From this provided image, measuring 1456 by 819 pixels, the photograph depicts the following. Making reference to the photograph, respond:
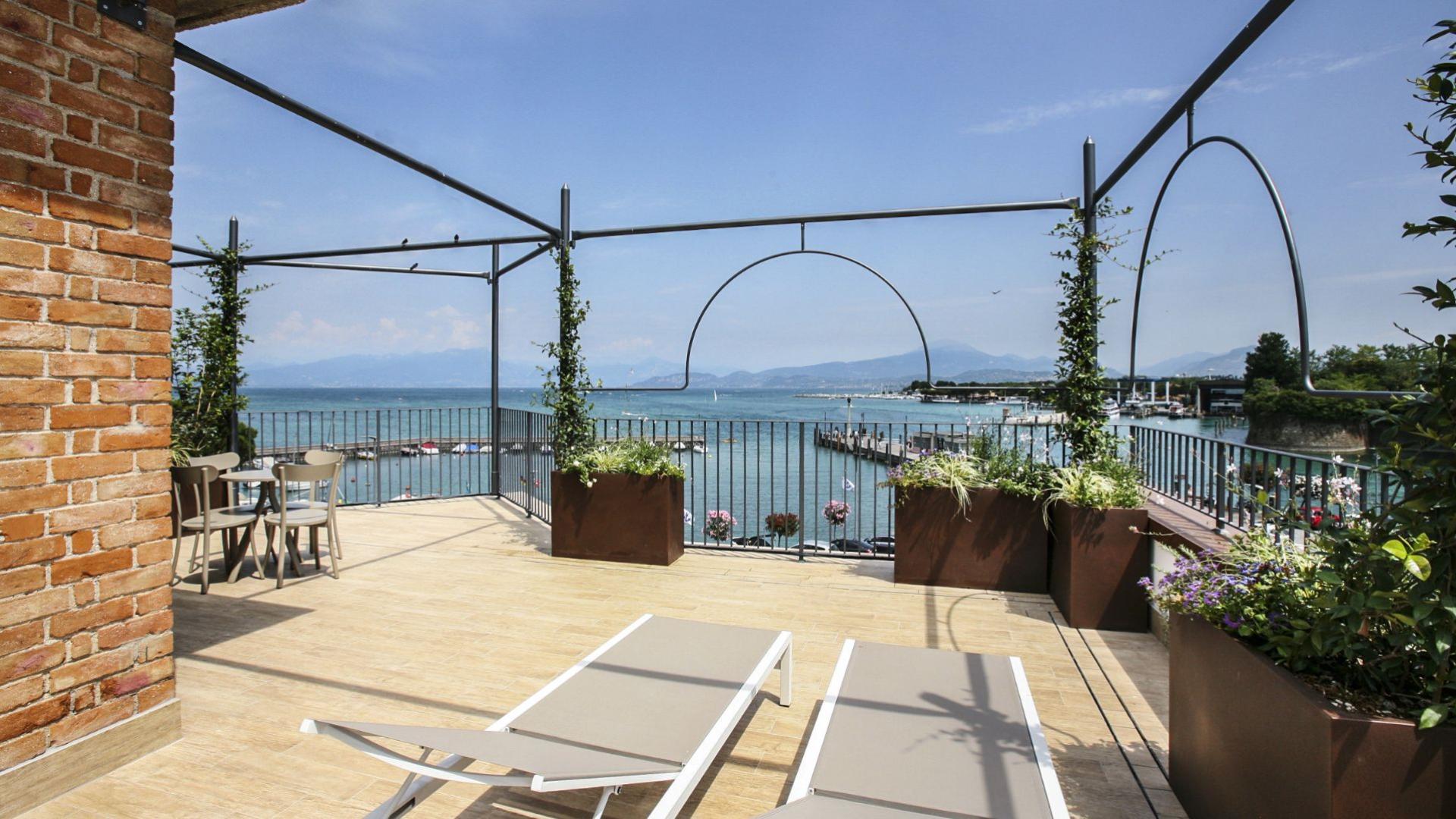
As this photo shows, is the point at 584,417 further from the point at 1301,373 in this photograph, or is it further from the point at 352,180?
the point at 352,180

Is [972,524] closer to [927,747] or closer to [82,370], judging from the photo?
[927,747]

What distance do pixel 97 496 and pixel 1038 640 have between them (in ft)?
14.3

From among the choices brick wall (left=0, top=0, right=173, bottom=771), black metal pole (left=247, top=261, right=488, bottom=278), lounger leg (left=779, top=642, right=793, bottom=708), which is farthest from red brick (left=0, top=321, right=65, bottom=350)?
black metal pole (left=247, top=261, right=488, bottom=278)

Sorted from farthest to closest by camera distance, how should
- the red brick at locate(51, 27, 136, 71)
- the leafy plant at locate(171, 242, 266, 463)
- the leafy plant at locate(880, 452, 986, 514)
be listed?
Result: 1. the leafy plant at locate(171, 242, 266, 463)
2. the leafy plant at locate(880, 452, 986, 514)
3. the red brick at locate(51, 27, 136, 71)

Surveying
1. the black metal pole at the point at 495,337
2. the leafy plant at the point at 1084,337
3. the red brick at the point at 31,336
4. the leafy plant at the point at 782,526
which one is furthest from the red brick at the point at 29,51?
the black metal pole at the point at 495,337

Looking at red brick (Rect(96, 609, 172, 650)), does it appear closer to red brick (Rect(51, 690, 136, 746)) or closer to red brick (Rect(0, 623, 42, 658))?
red brick (Rect(51, 690, 136, 746))

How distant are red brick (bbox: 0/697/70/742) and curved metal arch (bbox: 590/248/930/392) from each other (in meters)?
3.95

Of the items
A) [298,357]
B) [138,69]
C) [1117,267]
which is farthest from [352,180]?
[298,357]

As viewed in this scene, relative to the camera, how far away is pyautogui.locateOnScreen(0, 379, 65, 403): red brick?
2.08 meters

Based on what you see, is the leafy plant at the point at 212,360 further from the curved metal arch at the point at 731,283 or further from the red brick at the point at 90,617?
the red brick at the point at 90,617

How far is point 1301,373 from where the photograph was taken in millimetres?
2857

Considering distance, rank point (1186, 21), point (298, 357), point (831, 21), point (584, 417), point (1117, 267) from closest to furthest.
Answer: point (1186, 21), point (1117, 267), point (584, 417), point (831, 21), point (298, 357)

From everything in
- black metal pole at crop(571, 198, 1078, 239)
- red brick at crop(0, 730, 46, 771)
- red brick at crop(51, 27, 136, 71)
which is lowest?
red brick at crop(0, 730, 46, 771)

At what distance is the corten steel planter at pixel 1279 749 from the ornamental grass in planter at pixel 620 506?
148 inches
